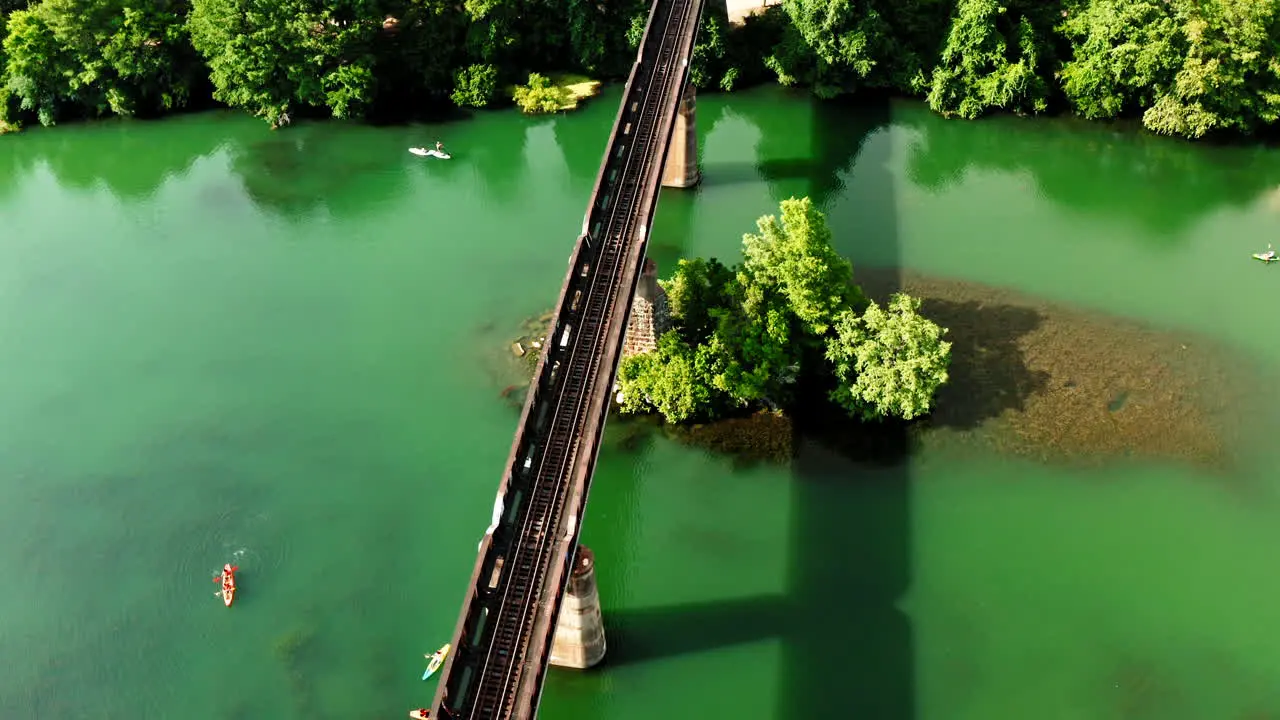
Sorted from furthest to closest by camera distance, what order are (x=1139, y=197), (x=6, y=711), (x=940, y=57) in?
(x=940, y=57) < (x=1139, y=197) < (x=6, y=711)

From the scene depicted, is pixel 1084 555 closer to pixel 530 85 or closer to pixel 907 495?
pixel 907 495

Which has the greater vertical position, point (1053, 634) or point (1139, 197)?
point (1139, 197)

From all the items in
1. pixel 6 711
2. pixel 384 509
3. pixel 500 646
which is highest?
pixel 500 646

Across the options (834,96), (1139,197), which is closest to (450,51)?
(834,96)

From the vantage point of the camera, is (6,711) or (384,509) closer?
(6,711)

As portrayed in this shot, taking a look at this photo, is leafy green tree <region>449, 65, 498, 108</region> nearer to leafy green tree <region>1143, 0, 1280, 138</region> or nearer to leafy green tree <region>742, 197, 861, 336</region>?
leafy green tree <region>742, 197, 861, 336</region>

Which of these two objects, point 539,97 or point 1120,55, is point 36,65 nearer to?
point 539,97


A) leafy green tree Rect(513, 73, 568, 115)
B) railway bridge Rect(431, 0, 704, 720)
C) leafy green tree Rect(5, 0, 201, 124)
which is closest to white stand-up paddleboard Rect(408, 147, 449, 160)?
leafy green tree Rect(513, 73, 568, 115)

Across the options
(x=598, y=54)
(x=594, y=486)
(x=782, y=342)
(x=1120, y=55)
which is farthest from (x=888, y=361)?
(x=598, y=54)
